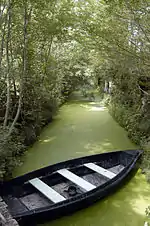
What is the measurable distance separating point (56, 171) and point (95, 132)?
119 inches

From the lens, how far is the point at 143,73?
530cm

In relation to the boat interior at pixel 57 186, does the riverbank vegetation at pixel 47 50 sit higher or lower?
higher

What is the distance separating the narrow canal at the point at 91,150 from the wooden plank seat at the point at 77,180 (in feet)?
0.93

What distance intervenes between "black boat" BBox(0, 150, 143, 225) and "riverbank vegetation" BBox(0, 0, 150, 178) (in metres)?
0.45

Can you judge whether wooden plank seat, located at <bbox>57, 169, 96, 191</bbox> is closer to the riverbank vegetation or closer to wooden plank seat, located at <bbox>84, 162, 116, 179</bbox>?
wooden plank seat, located at <bbox>84, 162, 116, 179</bbox>

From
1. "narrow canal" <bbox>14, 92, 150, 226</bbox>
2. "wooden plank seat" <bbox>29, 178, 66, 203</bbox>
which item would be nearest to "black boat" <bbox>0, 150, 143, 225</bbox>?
"wooden plank seat" <bbox>29, 178, 66, 203</bbox>

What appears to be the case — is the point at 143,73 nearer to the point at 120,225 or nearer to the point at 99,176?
the point at 99,176

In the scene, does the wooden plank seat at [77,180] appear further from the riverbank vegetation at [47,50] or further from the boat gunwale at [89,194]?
the riverbank vegetation at [47,50]

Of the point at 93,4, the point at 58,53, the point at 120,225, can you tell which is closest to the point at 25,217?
the point at 120,225

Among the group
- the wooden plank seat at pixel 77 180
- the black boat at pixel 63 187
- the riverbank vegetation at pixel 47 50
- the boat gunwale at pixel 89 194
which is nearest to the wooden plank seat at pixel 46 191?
the black boat at pixel 63 187

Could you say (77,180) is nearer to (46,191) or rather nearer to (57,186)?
(57,186)

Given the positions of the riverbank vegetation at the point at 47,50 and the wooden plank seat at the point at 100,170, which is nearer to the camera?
the wooden plank seat at the point at 100,170

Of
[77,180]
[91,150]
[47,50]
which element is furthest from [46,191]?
[47,50]

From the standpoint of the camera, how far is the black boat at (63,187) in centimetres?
283
